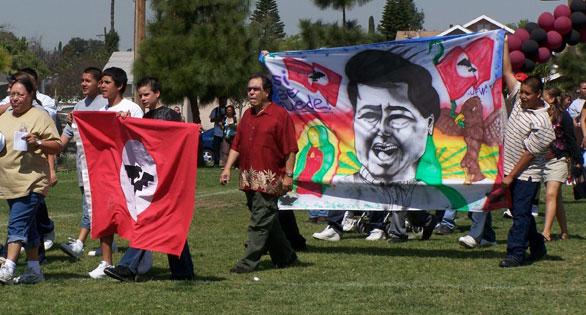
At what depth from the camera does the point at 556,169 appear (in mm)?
11586

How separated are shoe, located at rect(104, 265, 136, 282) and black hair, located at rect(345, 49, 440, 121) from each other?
11.1 ft

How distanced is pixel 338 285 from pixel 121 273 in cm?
191

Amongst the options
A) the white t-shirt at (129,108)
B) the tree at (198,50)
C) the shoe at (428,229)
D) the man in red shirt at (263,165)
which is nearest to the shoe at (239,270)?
the man in red shirt at (263,165)

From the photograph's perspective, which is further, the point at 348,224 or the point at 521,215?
the point at 348,224

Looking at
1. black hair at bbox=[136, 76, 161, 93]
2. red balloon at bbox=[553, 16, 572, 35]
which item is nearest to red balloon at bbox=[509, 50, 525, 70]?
red balloon at bbox=[553, 16, 572, 35]

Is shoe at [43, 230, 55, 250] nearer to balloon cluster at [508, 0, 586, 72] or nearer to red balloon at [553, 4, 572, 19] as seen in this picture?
balloon cluster at [508, 0, 586, 72]

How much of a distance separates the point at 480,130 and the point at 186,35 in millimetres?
25691

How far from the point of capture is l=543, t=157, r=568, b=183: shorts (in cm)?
1156

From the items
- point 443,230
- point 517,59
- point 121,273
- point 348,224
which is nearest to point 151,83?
point 121,273

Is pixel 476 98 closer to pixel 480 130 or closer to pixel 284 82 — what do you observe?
pixel 480 130

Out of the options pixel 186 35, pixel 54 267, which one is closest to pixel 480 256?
pixel 54 267

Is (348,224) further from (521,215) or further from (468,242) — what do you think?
(521,215)

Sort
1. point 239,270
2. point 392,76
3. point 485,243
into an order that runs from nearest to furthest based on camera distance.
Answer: point 239,270 < point 392,76 < point 485,243

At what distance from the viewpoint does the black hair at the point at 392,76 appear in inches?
401
